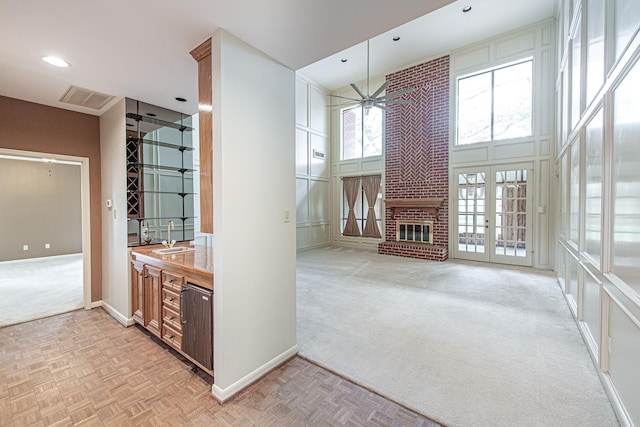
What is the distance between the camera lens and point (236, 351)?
6.30ft

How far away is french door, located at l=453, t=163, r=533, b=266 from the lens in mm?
5617

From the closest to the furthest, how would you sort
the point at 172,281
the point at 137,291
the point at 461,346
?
the point at 172,281
the point at 461,346
the point at 137,291

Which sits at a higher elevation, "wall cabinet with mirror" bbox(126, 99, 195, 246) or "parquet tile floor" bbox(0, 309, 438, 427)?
"wall cabinet with mirror" bbox(126, 99, 195, 246)

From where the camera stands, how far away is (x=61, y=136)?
329cm

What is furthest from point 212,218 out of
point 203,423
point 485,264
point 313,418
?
point 485,264

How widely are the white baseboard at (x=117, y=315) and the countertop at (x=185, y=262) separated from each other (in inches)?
27.8

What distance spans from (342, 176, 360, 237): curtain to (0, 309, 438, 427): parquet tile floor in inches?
241

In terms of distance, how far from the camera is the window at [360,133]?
307 inches

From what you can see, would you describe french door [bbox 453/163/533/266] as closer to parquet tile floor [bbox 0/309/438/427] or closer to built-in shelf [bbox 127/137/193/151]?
parquet tile floor [bbox 0/309/438/427]

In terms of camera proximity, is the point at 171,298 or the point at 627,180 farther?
the point at 171,298

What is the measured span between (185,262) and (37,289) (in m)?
4.00

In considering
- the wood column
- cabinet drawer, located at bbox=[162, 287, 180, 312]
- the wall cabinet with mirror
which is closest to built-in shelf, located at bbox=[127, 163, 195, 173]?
the wall cabinet with mirror

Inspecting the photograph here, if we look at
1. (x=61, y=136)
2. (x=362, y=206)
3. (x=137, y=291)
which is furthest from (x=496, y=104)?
(x=61, y=136)

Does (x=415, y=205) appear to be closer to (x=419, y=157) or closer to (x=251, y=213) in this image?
(x=419, y=157)
